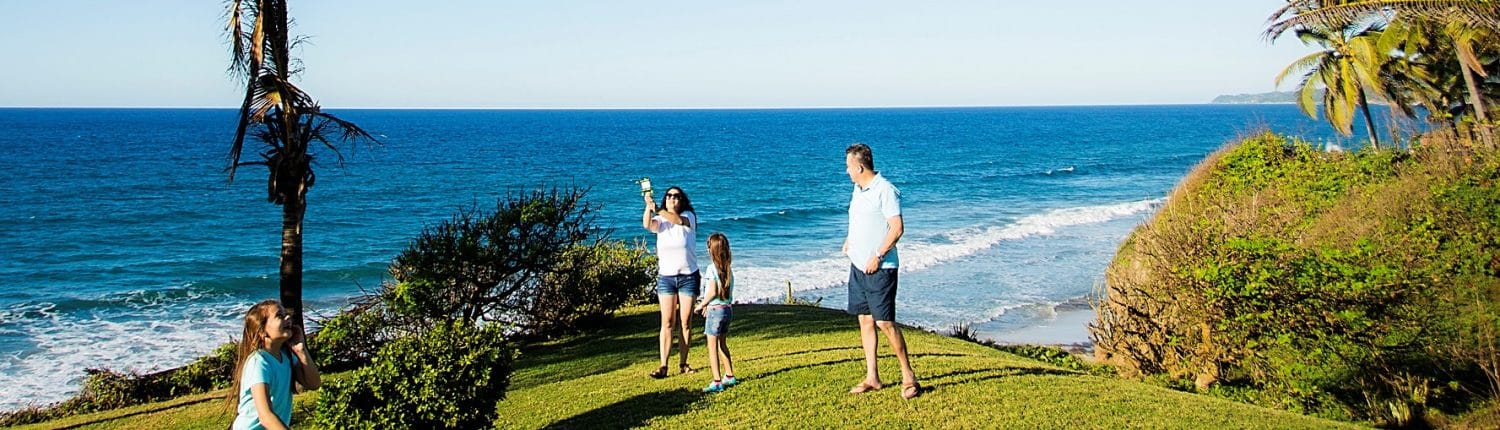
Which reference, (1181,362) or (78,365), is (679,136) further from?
(1181,362)

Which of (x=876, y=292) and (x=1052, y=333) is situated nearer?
(x=876, y=292)

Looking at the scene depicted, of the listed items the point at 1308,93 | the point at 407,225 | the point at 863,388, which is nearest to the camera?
the point at 863,388

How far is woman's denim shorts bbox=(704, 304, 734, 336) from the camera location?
836 centimetres

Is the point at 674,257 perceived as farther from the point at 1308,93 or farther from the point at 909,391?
the point at 1308,93

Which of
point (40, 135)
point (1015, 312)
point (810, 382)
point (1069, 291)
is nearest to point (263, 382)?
point (810, 382)

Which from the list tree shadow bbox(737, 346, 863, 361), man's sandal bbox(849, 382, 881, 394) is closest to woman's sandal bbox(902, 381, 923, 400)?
man's sandal bbox(849, 382, 881, 394)

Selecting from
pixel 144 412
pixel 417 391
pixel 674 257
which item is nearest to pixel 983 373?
pixel 674 257

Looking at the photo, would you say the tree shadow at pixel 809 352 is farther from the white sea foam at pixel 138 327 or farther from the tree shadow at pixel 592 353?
the white sea foam at pixel 138 327

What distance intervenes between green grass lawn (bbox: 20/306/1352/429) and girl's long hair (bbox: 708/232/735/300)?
0.93 meters

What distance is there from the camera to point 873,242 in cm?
759

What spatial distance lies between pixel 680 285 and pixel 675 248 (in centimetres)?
36

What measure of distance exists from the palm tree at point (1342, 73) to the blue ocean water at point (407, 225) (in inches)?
44.9

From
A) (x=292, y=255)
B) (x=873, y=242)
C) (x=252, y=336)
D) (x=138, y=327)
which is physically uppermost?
(x=873, y=242)

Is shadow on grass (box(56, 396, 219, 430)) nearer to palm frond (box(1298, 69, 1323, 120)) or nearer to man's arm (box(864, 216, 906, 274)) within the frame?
man's arm (box(864, 216, 906, 274))
